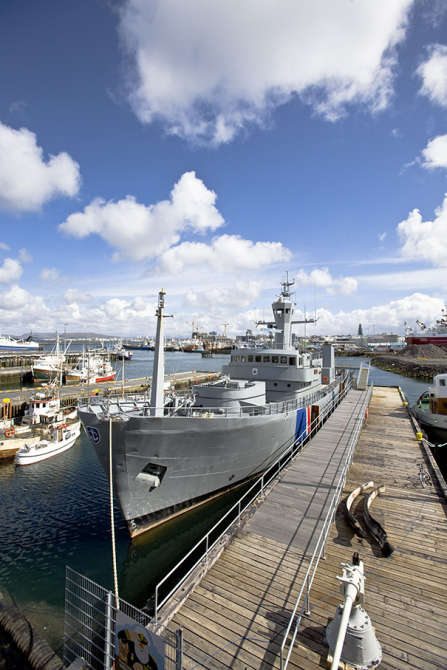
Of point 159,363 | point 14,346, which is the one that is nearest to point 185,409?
point 159,363

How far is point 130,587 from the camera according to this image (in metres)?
9.02

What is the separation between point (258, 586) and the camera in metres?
6.05

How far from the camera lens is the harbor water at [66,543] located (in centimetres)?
862

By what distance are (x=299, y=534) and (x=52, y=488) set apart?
507 inches

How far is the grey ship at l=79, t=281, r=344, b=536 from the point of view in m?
9.42

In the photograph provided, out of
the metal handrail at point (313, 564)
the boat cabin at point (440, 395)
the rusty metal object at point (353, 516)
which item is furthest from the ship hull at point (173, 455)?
the boat cabin at point (440, 395)

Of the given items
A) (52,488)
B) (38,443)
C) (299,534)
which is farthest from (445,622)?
(38,443)

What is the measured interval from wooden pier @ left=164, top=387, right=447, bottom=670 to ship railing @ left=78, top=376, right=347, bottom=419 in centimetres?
270

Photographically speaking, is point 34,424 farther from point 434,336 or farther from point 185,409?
point 434,336

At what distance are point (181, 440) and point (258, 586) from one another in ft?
15.0

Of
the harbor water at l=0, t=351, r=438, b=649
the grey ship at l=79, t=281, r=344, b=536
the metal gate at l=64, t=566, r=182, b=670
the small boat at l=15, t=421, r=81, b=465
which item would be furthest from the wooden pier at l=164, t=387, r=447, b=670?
the small boat at l=15, t=421, r=81, b=465

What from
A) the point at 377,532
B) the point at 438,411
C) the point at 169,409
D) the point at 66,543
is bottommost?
the point at 66,543

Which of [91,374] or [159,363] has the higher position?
[159,363]

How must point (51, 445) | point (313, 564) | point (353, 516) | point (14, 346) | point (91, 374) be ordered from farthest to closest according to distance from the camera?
point (14, 346) → point (91, 374) → point (51, 445) → point (353, 516) → point (313, 564)
